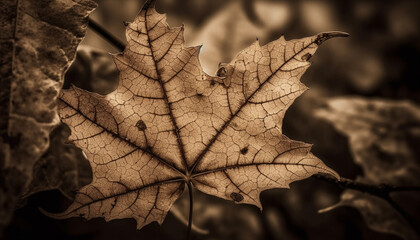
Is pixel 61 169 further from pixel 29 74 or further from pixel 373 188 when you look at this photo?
pixel 373 188

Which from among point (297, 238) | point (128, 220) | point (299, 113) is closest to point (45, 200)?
point (128, 220)

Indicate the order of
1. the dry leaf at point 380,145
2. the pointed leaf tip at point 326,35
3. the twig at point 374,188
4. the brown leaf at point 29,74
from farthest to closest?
the dry leaf at point 380,145 → the twig at point 374,188 → the pointed leaf tip at point 326,35 → the brown leaf at point 29,74

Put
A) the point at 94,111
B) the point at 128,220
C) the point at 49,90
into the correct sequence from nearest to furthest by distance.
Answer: the point at 49,90
the point at 94,111
the point at 128,220

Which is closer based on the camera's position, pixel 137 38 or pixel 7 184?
pixel 7 184

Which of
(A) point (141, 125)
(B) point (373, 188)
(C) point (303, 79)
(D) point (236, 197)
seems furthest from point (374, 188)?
(C) point (303, 79)

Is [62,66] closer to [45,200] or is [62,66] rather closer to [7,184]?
[7,184]

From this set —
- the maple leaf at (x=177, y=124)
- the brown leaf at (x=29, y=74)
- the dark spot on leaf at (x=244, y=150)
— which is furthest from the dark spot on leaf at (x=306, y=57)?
the brown leaf at (x=29, y=74)

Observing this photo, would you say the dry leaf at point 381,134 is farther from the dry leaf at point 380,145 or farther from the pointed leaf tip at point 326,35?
the pointed leaf tip at point 326,35
